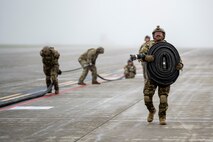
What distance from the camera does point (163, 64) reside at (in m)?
9.00

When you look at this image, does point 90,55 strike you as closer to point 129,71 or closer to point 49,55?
point 129,71

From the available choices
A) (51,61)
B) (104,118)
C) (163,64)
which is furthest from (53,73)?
(163,64)

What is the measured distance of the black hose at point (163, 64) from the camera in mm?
8930

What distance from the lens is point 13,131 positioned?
881cm

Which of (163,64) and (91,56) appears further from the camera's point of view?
(91,56)

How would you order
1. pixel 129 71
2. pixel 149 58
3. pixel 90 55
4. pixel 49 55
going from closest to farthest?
pixel 149 58 < pixel 49 55 < pixel 90 55 < pixel 129 71

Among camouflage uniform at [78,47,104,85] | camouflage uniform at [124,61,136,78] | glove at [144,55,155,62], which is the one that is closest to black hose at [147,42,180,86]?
glove at [144,55,155,62]

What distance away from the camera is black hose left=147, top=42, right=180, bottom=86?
29.3ft

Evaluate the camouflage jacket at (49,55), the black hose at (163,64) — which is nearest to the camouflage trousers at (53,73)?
the camouflage jacket at (49,55)

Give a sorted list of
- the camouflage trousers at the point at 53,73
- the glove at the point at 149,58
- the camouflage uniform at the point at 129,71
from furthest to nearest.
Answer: the camouflage uniform at the point at 129,71, the camouflage trousers at the point at 53,73, the glove at the point at 149,58

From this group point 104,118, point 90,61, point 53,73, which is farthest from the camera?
point 90,61

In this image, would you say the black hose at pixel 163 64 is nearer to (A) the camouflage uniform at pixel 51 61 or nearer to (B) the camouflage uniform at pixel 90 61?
(A) the camouflage uniform at pixel 51 61

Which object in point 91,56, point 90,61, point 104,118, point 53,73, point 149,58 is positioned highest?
point 149,58

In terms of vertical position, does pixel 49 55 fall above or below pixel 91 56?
above
